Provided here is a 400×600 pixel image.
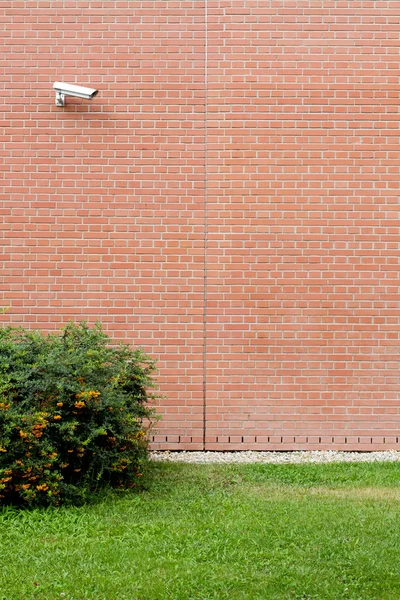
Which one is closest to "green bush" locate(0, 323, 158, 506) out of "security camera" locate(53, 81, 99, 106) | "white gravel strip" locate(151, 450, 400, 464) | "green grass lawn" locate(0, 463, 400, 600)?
"green grass lawn" locate(0, 463, 400, 600)

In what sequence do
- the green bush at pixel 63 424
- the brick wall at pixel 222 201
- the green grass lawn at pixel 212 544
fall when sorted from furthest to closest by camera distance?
the brick wall at pixel 222 201 → the green bush at pixel 63 424 → the green grass lawn at pixel 212 544

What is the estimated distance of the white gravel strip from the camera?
345 inches

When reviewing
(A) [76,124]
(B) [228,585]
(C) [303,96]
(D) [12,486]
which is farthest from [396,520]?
(A) [76,124]

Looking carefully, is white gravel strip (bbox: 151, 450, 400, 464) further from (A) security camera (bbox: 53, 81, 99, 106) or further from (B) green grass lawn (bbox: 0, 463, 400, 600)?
(A) security camera (bbox: 53, 81, 99, 106)

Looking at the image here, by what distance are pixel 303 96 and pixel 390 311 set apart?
279cm

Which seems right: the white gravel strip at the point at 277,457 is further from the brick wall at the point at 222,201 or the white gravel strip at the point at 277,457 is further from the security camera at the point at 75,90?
the security camera at the point at 75,90

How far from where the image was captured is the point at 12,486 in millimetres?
6355

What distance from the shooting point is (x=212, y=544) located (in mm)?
5410

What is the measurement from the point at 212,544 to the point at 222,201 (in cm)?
483

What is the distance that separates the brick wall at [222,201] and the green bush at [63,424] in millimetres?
1862

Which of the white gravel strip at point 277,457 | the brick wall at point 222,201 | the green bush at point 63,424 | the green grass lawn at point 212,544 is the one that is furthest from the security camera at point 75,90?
the green grass lawn at point 212,544

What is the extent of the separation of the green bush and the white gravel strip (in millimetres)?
1557

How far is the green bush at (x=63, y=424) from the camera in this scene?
248 inches

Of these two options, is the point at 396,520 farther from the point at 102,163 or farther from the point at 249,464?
the point at 102,163
